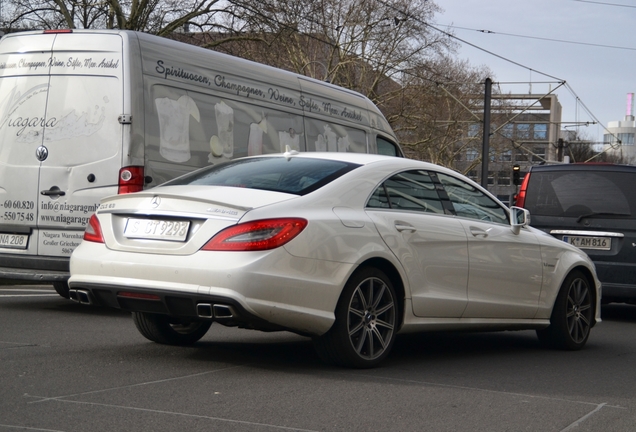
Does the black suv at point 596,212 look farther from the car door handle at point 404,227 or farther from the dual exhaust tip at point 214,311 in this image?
the dual exhaust tip at point 214,311

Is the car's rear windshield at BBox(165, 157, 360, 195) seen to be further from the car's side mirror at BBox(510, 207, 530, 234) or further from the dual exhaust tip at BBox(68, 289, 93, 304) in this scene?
the car's side mirror at BBox(510, 207, 530, 234)

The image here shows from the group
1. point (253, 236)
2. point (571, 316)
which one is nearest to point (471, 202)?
point (571, 316)

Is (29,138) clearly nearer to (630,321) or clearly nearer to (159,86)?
(159,86)

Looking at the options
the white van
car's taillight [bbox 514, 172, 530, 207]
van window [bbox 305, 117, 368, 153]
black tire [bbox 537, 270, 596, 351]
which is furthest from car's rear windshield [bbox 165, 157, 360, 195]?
van window [bbox 305, 117, 368, 153]

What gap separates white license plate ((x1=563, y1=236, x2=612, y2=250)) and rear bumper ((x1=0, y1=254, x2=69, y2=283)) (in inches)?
223

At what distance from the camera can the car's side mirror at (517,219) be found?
7.75 meters

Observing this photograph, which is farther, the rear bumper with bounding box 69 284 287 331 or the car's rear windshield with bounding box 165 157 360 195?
the car's rear windshield with bounding box 165 157 360 195

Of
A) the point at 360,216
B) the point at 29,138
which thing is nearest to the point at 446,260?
the point at 360,216

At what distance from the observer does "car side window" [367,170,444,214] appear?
260 inches

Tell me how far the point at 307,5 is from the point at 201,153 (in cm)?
2490

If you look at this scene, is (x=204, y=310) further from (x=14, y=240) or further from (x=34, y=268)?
(x=14, y=240)

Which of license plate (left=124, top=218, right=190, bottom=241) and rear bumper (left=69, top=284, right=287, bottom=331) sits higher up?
license plate (left=124, top=218, right=190, bottom=241)

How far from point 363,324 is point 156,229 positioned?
1404mm

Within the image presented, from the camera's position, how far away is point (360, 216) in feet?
20.6
